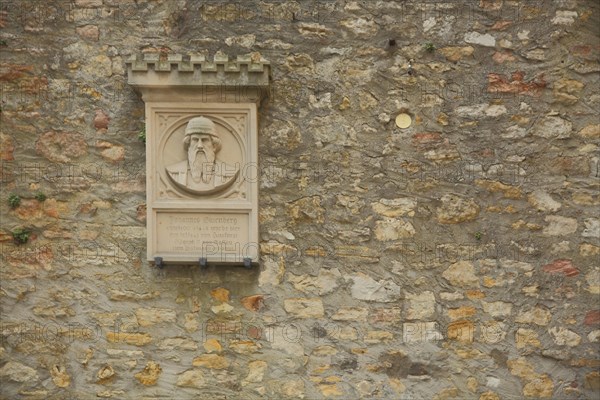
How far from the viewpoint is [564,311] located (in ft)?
16.3

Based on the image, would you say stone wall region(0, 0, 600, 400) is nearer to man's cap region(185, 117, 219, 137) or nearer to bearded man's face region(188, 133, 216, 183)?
man's cap region(185, 117, 219, 137)

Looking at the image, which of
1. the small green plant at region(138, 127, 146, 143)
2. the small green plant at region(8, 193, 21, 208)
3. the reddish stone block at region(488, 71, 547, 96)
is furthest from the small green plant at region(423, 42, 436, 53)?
the small green plant at region(8, 193, 21, 208)

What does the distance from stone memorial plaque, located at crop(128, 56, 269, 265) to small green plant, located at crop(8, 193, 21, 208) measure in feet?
2.79

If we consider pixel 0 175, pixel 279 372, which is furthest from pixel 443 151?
pixel 0 175

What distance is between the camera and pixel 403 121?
5.09 meters

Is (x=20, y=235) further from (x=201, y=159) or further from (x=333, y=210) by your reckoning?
(x=333, y=210)

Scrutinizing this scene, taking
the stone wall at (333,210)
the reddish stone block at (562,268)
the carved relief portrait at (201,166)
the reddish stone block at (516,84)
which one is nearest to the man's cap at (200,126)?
the carved relief portrait at (201,166)

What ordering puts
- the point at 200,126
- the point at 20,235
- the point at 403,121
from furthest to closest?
the point at 403,121 < the point at 20,235 < the point at 200,126

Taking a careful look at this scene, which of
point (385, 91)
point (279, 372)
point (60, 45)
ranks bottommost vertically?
point (279, 372)

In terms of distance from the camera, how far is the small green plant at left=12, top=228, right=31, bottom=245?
4988 mm

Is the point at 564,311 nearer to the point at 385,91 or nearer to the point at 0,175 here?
the point at 385,91

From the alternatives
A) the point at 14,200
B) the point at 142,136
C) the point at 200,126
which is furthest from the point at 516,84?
the point at 14,200

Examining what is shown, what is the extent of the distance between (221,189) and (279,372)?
3.95 feet

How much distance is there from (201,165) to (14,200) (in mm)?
1220
